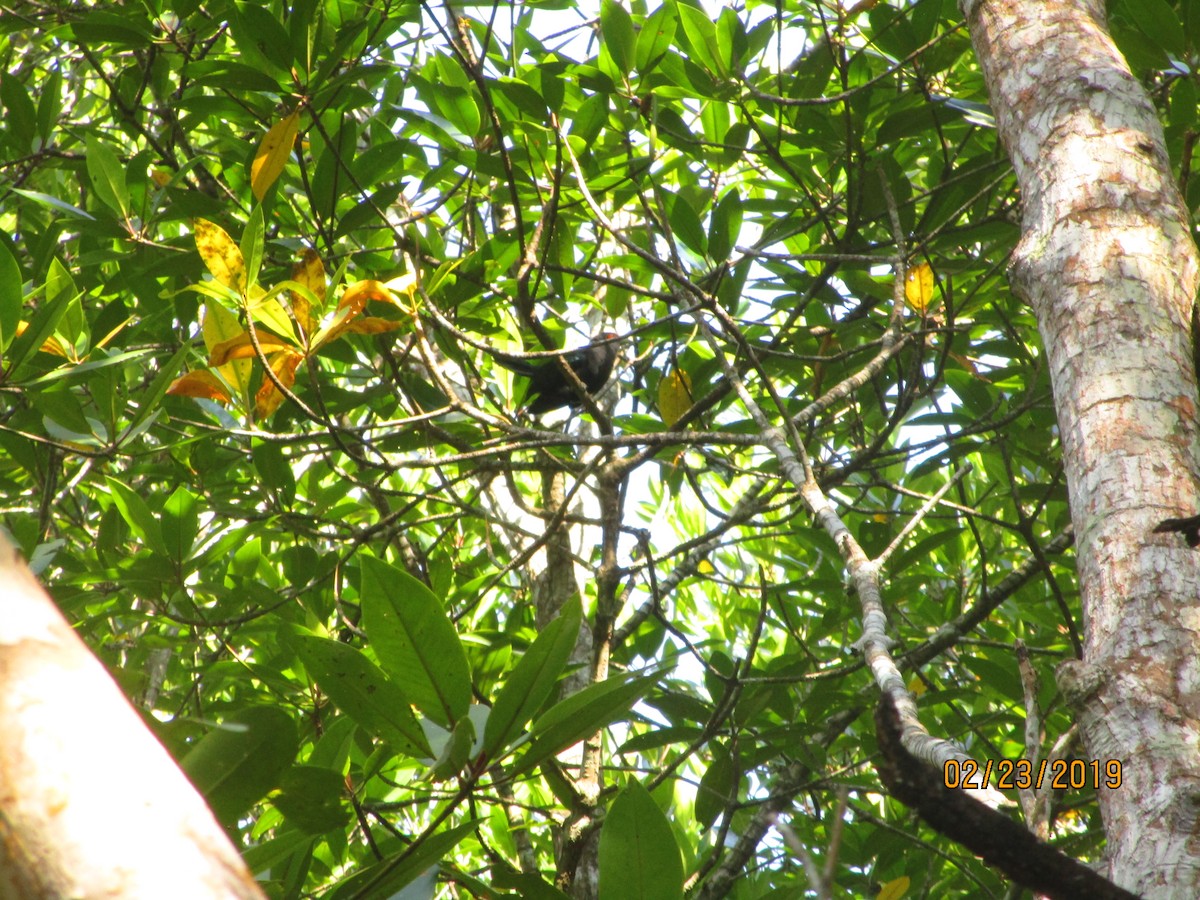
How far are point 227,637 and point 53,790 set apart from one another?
5.91 feet

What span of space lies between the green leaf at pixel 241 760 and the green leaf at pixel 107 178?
4.21ft

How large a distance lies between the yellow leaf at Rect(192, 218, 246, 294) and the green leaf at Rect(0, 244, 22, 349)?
0.25 meters

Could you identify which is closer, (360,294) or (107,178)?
(360,294)

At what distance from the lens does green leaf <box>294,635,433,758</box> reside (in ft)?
3.23

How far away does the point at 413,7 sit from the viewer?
2.20 m

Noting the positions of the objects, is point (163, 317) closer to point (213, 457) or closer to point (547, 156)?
point (213, 457)

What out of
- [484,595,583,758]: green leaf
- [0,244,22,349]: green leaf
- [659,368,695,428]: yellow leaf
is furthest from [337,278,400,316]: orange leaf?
[659,368,695,428]: yellow leaf

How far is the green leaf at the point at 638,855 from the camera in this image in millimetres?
1029

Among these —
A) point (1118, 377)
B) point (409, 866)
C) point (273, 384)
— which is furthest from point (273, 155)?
point (1118, 377)

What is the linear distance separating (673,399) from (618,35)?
2.56 feet

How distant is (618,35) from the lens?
2.08 meters

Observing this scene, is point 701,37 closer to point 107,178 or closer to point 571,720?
point 107,178

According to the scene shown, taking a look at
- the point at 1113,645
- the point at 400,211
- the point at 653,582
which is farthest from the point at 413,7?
the point at 1113,645
